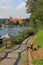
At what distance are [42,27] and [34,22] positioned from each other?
410 inches

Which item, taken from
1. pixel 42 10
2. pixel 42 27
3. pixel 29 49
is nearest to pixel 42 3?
pixel 42 10

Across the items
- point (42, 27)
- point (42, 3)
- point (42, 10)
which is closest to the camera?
point (42, 10)

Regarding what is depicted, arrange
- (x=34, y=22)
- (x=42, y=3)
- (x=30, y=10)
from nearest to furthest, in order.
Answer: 1. (x=42, y=3)
2. (x=30, y=10)
3. (x=34, y=22)

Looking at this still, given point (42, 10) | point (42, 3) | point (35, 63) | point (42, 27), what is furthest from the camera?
point (42, 27)

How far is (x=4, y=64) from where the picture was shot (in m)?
12.2

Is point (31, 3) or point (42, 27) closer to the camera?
point (42, 27)

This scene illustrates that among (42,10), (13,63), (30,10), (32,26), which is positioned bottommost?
(32,26)

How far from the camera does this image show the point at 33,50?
61.1 ft

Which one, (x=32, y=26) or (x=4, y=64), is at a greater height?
(x=4, y=64)

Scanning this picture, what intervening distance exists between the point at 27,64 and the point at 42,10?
21132 millimetres

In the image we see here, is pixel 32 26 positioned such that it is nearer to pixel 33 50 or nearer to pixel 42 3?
pixel 42 3

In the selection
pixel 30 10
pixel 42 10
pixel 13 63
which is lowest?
pixel 30 10

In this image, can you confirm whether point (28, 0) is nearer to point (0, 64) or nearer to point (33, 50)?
point (33, 50)

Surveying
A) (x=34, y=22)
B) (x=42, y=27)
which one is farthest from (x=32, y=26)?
(x=42, y=27)
